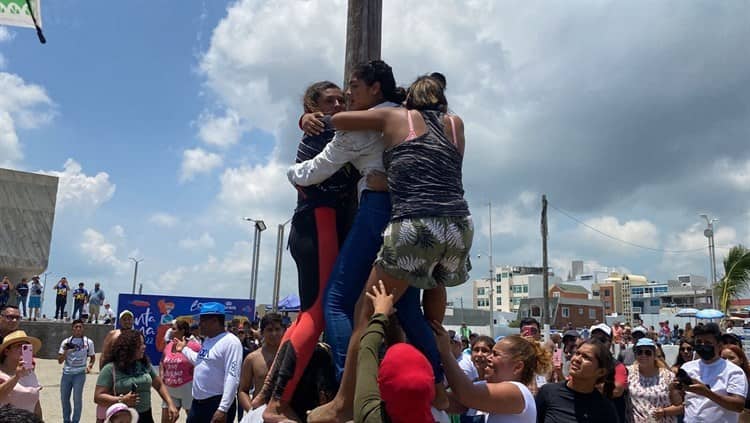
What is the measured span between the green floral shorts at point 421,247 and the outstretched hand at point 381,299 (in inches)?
3.1

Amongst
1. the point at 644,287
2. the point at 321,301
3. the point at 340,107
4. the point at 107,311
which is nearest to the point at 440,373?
the point at 321,301

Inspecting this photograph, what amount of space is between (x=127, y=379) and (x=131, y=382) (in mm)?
52

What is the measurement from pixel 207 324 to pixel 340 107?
4.43m

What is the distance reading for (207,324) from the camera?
716 cm

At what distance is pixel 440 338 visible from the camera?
307cm

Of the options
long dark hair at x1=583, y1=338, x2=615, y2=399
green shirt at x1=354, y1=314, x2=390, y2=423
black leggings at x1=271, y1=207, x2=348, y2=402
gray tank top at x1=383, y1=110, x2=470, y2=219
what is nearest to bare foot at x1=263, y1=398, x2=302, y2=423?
black leggings at x1=271, y1=207, x2=348, y2=402

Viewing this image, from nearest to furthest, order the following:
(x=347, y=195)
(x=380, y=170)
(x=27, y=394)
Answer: (x=380, y=170)
(x=347, y=195)
(x=27, y=394)

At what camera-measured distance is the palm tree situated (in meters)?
24.4

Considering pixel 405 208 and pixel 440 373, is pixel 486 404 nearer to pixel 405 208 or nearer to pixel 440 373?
pixel 440 373

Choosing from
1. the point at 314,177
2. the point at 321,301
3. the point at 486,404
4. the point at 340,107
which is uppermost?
the point at 340,107

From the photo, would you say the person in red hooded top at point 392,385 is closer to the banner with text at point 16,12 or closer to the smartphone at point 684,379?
the smartphone at point 684,379

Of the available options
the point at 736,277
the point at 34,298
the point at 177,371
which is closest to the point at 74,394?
the point at 177,371

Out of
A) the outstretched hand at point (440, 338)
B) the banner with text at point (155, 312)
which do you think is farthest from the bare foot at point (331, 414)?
the banner with text at point (155, 312)

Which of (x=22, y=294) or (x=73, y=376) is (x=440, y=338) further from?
(x=22, y=294)
